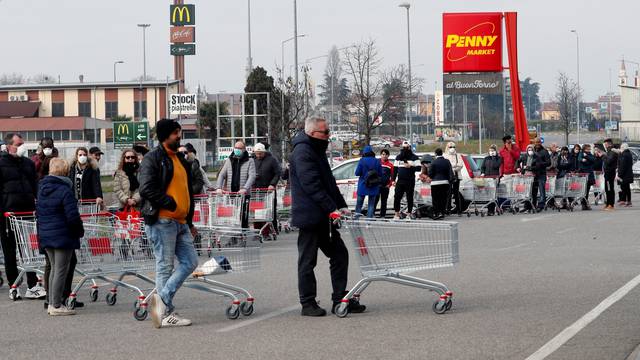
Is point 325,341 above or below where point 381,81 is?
below

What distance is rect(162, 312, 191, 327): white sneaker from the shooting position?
416 inches

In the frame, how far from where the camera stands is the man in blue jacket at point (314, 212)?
11016mm

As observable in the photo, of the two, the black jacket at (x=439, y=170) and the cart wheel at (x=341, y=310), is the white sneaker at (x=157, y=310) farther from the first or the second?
the black jacket at (x=439, y=170)

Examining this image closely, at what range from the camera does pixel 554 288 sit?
13.0 metres

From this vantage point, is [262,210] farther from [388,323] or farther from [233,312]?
[388,323]

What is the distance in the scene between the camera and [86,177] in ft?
56.2

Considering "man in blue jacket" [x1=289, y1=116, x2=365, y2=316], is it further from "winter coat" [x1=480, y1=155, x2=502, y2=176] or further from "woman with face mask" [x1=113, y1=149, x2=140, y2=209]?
"winter coat" [x1=480, y1=155, x2=502, y2=176]

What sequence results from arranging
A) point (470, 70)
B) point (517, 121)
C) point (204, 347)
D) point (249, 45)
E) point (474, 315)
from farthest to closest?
point (249, 45) < point (470, 70) < point (517, 121) < point (474, 315) < point (204, 347)

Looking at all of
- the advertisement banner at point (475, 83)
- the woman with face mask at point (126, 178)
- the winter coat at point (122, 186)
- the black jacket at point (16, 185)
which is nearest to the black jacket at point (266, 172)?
the woman with face mask at point (126, 178)

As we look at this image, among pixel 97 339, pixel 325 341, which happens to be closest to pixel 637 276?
pixel 325 341

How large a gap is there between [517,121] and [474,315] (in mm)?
28160

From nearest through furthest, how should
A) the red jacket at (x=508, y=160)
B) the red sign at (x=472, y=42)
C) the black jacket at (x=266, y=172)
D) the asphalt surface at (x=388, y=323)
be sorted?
1. the asphalt surface at (x=388, y=323)
2. the black jacket at (x=266, y=172)
3. the red jacket at (x=508, y=160)
4. the red sign at (x=472, y=42)

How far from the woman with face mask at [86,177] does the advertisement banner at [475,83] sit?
31.8 meters

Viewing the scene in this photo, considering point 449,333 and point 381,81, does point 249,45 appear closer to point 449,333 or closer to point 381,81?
point 381,81
